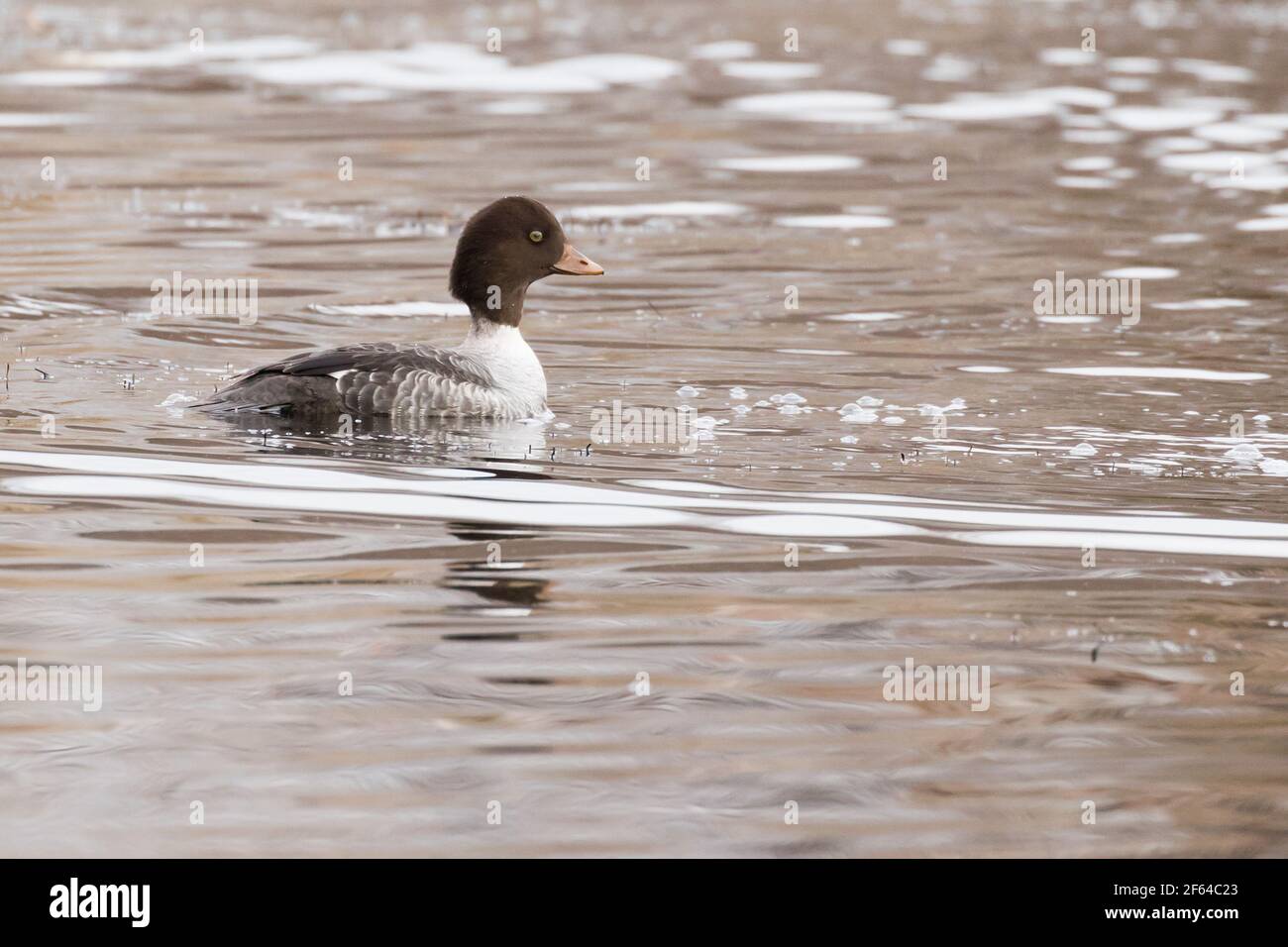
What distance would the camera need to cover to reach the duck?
35.5 feet

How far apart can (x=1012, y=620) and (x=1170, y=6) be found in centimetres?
2897

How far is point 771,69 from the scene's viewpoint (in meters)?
27.9

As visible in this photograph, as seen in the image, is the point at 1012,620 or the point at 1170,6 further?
the point at 1170,6

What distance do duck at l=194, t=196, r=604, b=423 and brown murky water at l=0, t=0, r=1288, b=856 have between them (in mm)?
256

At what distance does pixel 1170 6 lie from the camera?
113ft

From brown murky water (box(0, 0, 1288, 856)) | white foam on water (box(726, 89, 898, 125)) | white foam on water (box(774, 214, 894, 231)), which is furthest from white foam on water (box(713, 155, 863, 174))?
white foam on water (box(774, 214, 894, 231))

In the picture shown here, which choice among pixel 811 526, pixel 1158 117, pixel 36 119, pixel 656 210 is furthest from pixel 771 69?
pixel 811 526

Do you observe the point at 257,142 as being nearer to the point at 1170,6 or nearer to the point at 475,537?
the point at 475,537

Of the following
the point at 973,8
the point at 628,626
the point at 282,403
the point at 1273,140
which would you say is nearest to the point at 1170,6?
the point at 973,8

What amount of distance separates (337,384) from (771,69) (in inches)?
713

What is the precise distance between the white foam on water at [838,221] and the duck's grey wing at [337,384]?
851 cm

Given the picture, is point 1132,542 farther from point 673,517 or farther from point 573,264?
point 573,264

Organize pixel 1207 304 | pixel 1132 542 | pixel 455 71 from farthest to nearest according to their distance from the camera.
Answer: pixel 455 71 < pixel 1207 304 < pixel 1132 542
